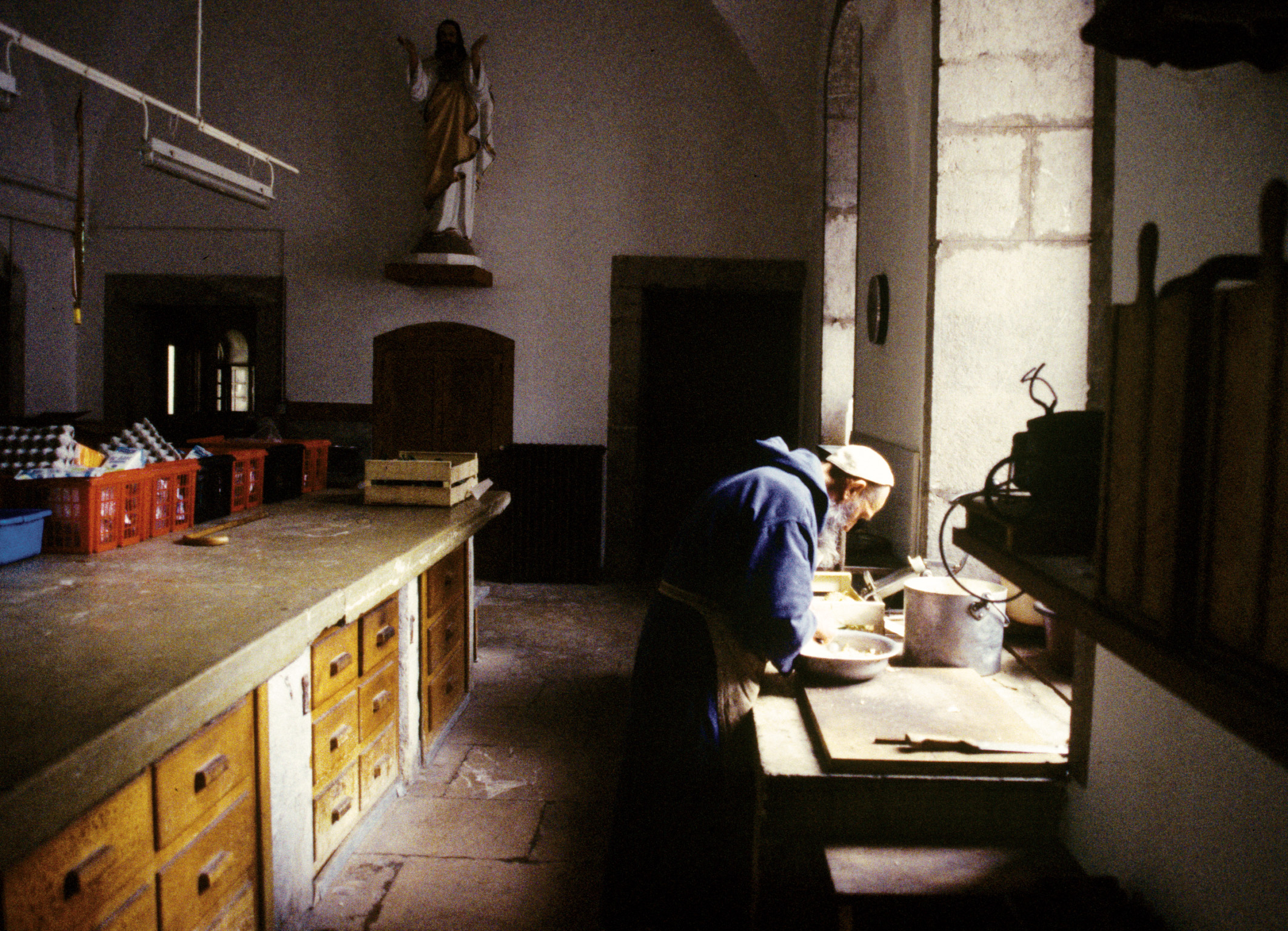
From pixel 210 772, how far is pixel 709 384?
5.42 meters

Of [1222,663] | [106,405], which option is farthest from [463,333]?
[1222,663]

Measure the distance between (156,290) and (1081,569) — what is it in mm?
7352

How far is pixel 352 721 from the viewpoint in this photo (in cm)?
260

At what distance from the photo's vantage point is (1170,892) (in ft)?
4.78

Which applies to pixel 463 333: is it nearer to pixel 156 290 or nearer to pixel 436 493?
pixel 156 290

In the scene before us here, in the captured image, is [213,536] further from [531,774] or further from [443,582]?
[531,774]

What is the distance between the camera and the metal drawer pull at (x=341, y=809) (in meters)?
2.50

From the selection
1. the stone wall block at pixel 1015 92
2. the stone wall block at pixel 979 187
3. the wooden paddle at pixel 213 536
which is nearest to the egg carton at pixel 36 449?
the wooden paddle at pixel 213 536

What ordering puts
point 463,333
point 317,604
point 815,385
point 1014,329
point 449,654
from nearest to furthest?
point 317,604, point 1014,329, point 449,654, point 815,385, point 463,333

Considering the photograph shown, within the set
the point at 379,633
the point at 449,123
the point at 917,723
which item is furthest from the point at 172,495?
the point at 449,123

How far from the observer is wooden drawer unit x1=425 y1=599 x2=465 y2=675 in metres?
3.31

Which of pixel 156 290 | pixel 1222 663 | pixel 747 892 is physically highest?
pixel 156 290

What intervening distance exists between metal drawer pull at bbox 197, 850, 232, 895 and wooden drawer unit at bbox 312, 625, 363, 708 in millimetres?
521

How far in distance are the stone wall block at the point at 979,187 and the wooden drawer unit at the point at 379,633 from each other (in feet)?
7.42
